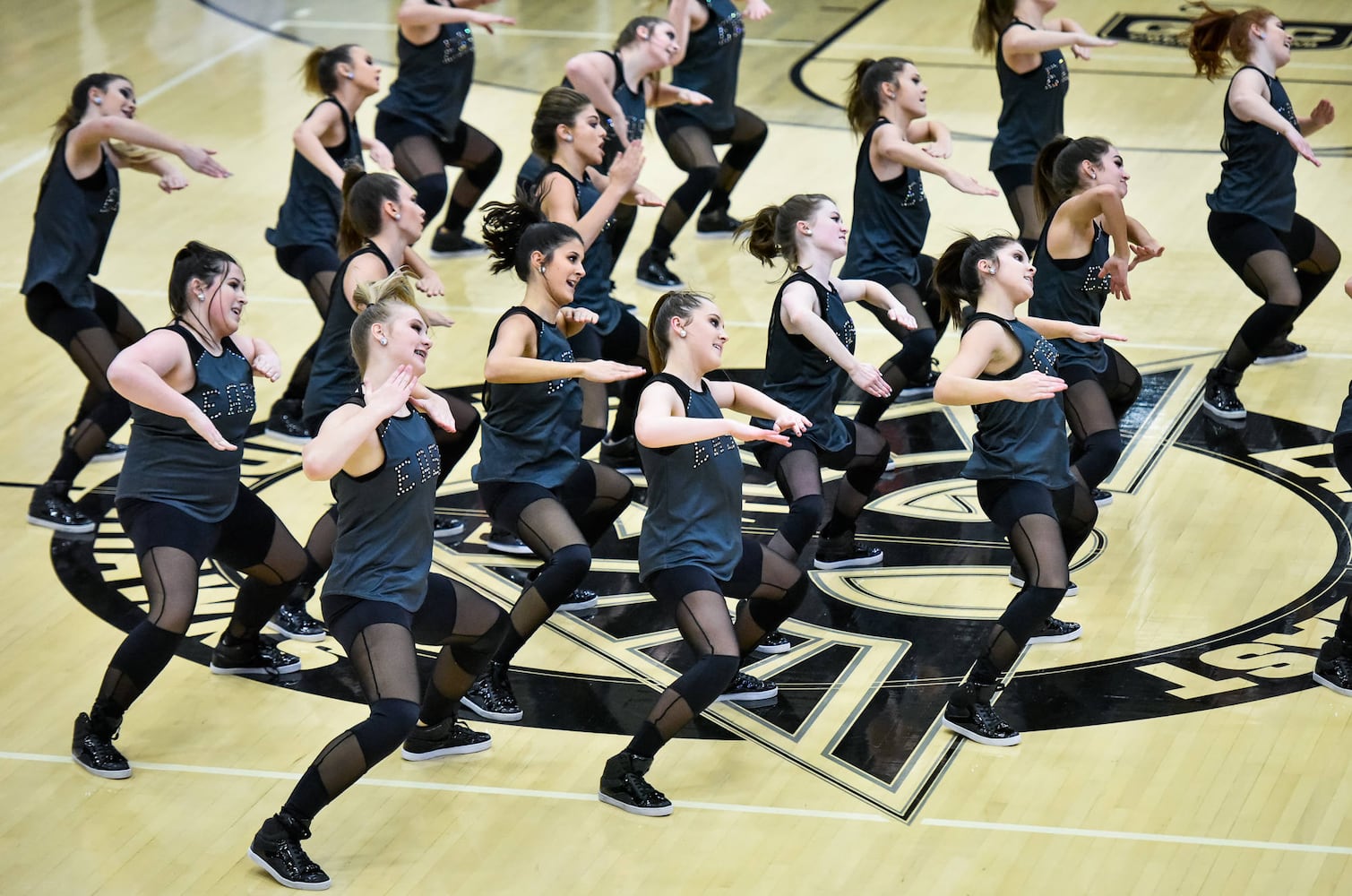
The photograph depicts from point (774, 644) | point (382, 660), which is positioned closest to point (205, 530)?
point (382, 660)

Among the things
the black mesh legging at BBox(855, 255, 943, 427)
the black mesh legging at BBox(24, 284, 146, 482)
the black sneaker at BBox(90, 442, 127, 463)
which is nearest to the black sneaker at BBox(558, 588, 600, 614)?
the black mesh legging at BBox(855, 255, 943, 427)

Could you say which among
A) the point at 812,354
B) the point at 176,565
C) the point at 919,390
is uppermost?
the point at 812,354

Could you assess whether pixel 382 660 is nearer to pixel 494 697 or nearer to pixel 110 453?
pixel 494 697

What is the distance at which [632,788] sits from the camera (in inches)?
211

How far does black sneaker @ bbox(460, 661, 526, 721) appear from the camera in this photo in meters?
5.88

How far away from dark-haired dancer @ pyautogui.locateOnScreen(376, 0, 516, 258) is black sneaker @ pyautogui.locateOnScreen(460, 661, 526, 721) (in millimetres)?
3937

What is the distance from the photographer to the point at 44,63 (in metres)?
13.1

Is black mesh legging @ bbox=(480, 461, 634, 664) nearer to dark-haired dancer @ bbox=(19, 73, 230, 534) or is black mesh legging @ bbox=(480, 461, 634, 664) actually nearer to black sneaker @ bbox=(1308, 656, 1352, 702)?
dark-haired dancer @ bbox=(19, 73, 230, 534)

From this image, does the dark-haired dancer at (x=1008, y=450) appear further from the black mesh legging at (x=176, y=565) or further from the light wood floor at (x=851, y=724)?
the black mesh legging at (x=176, y=565)

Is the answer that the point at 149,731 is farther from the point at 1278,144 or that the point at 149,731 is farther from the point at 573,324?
the point at 1278,144

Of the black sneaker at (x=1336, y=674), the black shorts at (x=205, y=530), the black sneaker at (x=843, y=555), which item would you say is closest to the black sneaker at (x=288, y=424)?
the black shorts at (x=205, y=530)

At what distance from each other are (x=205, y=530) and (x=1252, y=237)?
183 inches

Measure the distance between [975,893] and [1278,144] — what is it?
4.19 meters

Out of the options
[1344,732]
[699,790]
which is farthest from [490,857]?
[1344,732]
